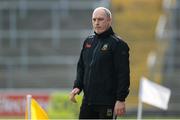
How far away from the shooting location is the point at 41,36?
2770 centimetres

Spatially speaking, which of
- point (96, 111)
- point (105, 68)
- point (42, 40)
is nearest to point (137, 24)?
point (42, 40)

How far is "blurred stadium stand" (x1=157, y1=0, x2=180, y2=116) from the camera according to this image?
81.2 ft

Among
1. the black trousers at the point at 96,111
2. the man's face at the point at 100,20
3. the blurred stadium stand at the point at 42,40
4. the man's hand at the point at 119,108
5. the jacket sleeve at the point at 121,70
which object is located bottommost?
the blurred stadium stand at the point at 42,40

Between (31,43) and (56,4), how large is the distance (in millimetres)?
2196

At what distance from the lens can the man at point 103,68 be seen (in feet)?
26.1

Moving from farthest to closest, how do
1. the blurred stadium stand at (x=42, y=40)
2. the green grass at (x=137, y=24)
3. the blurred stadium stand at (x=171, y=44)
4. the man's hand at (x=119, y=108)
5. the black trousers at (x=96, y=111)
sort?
the green grass at (x=137, y=24) < the blurred stadium stand at (x=42, y=40) < the blurred stadium stand at (x=171, y=44) < the black trousers at (x=96, y=111) < the man's hand at (x=119, y=108)

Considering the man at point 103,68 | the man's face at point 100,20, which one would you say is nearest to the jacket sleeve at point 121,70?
the man at point 103,68

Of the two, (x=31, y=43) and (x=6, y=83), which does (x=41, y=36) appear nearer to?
(x=31, y=43)

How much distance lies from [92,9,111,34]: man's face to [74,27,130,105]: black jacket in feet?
0.25

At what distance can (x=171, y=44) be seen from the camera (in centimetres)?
2708

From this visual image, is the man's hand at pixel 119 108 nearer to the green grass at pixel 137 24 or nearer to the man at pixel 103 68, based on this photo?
the man at pixel 103 68

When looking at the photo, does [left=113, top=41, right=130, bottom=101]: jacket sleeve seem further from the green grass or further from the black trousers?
the green grass

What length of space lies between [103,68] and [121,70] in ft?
0.64

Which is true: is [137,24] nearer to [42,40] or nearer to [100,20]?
[42,40]
